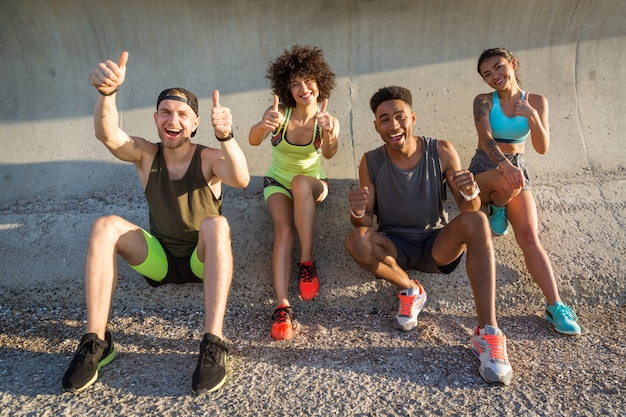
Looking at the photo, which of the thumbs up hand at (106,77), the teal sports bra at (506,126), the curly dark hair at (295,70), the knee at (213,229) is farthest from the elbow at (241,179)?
the teal sports bra at (506,126)

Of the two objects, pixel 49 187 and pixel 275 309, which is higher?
pixel 49 187

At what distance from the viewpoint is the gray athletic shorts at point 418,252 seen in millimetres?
3129

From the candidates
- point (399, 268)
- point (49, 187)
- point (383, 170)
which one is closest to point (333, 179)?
point (383, 170)

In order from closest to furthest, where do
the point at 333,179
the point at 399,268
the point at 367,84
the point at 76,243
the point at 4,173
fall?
the point at 399,268, the point at 76,243, the point at 333,179, the point at 4,173, the point at 367,84

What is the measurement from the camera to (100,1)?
4.65 metres

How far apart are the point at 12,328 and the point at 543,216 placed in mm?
3579

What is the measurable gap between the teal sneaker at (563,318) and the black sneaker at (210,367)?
189cm

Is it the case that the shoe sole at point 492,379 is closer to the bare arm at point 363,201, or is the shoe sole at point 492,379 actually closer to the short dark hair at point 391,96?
the bare arm at point 363,201

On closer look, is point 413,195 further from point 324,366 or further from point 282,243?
point 324,366

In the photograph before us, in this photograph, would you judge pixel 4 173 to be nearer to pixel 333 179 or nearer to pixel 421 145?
pixel 333 179

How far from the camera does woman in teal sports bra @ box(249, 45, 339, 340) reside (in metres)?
3.24

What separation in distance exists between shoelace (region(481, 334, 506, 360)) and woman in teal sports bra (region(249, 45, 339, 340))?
3.54 feet

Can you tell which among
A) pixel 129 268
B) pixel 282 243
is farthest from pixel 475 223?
pixel 129 268

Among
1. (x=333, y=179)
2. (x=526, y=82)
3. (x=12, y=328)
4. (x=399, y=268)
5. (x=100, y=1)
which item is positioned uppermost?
(x=100, y=1)
